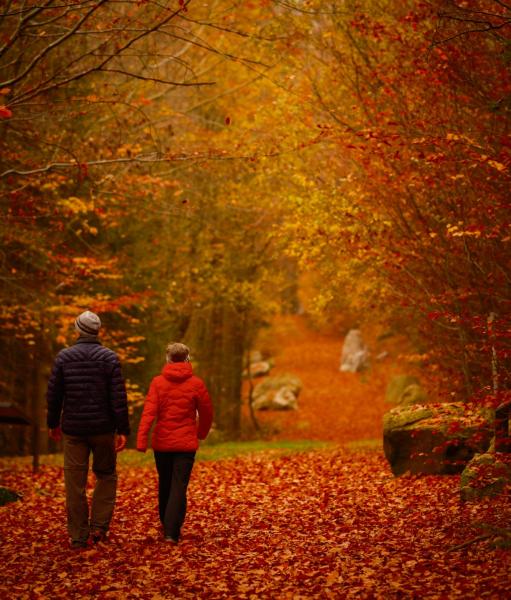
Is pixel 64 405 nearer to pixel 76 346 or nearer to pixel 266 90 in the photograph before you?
pixel 76 346

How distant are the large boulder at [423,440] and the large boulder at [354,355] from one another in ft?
90.6

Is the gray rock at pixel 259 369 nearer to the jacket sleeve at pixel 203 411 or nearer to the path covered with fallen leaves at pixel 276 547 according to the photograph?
the path covered with fallen leaves at pixel 276 547

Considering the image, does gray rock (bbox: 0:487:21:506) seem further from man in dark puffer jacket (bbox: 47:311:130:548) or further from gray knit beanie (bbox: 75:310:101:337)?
gray knit beanie (bbox: 75:310:101:337)

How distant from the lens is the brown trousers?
303 inches

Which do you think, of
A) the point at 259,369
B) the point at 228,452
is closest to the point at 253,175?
the point at 228,452

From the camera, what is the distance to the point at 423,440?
1196cm

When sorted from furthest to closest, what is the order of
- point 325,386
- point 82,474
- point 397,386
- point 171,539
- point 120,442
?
1. point 325,386
2. point 397,386
3. point 171,539
4. point 120,442
5. point 82,474

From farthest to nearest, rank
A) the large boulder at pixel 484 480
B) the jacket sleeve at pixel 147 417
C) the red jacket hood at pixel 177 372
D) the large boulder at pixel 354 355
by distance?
the large boulder at pixel 354 355
the large boulder at pixel 484 480
the red jacket hood at pixel 177 372
the jacket sleeve at pixel 147 417

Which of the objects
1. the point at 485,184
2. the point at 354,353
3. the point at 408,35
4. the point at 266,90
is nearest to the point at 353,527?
the point at 485,184

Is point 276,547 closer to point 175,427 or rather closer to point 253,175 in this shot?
point 175,427

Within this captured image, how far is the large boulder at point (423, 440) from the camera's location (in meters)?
11.5

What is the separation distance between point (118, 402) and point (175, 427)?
72cm

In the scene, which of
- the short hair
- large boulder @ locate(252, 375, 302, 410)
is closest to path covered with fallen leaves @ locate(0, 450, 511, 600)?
the short hair

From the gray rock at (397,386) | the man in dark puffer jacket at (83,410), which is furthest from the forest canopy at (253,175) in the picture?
the gray rock at (397,386)
